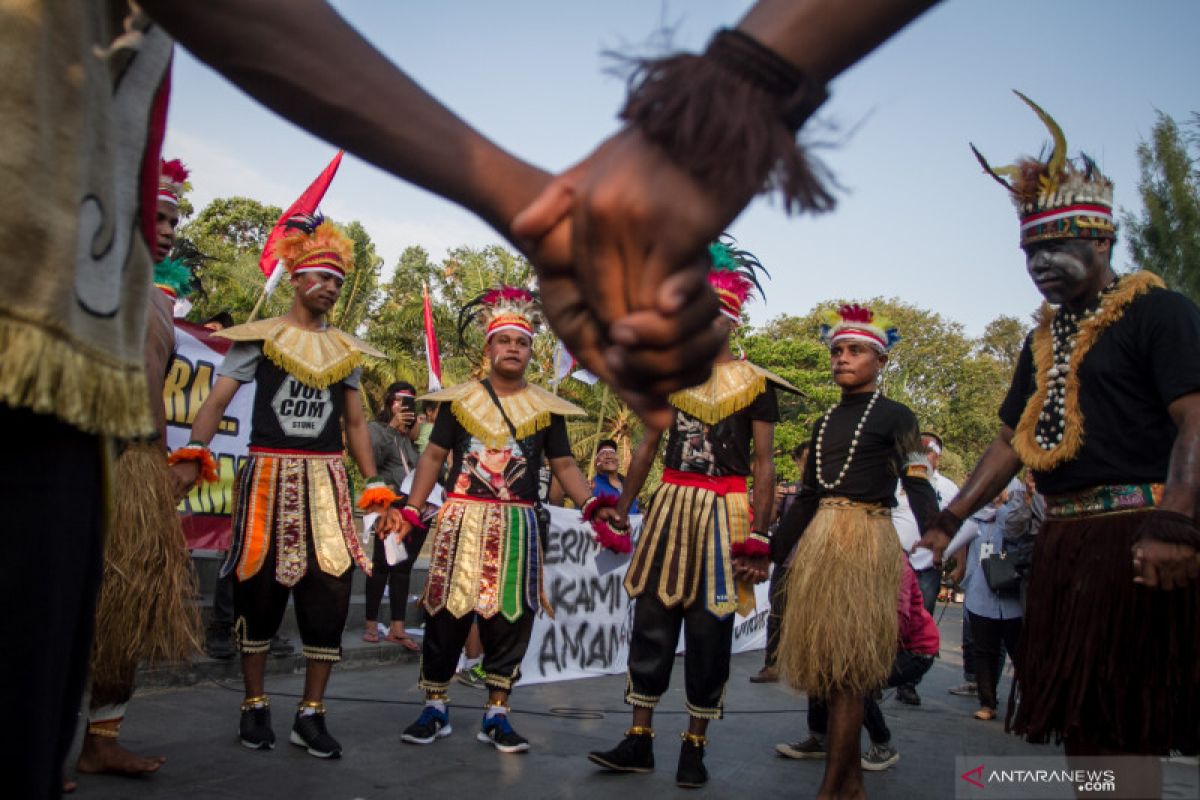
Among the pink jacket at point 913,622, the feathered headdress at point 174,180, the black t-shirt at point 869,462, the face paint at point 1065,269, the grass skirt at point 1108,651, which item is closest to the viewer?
the grass skirt at point 1108,651

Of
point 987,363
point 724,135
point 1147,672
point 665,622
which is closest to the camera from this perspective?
point 724,135

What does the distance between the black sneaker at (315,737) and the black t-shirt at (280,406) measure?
4.52ft

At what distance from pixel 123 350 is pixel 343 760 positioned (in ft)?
12.7

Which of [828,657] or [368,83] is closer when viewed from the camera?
[368,83]

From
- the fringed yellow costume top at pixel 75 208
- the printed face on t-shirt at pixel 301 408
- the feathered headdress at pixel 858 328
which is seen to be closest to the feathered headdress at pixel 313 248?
the printed face on t-shirt at pixel 301 408

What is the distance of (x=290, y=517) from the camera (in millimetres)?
4789

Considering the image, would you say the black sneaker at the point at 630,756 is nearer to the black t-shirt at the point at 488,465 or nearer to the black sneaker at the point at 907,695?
the black t-shirt at the point at 488,465

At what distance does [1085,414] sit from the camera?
10.4 feet

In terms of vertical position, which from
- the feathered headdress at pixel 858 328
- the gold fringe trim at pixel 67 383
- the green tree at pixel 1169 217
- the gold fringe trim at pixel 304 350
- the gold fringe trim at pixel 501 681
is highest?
the green tree at pixel 1169 217

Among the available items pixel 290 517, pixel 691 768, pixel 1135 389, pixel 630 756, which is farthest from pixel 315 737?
pixel 1135 389

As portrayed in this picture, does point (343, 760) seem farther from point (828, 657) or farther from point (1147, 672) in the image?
point (1147, 672)

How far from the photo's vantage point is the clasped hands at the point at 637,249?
0.99 metres

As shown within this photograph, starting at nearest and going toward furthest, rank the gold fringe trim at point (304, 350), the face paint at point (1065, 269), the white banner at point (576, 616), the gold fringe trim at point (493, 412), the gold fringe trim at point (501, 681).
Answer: the face paint at point (1065, 269) → the gold fringe trim at point (304, 350) → the gold fringe trim at point (501, 681) → the gold fringe trim at point (493, 412) → the white banner at point (576, 616)

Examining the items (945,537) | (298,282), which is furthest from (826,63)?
(298,282)
